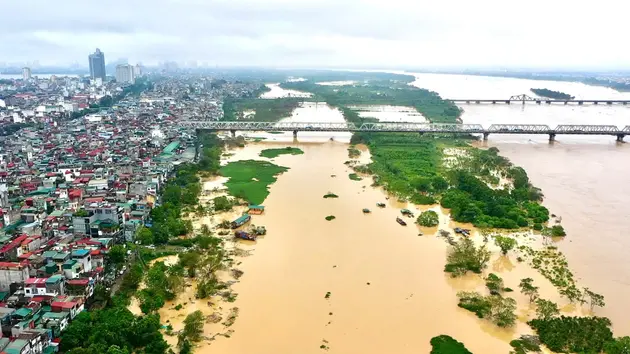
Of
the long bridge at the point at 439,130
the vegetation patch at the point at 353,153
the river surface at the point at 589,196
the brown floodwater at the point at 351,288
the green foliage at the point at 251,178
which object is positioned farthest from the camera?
the long bridge at the point at 439,130

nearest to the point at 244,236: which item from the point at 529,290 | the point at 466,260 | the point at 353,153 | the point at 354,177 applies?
the point at 466,260

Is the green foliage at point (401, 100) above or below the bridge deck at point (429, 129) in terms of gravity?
above

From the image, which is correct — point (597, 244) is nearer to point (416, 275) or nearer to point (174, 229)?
point (416, 275)

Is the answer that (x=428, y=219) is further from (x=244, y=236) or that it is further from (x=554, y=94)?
(x=554, y=94)

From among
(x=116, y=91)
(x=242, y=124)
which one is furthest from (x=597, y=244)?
(x=116, y=91)

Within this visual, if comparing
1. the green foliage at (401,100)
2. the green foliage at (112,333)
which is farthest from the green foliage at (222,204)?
the green foliage at (401,100)

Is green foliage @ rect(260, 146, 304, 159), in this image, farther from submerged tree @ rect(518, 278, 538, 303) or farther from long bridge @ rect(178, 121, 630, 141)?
submerged tree @ rect(518, 278, 538, 303)

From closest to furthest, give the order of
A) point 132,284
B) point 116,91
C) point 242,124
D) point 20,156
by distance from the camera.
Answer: point 132,284 → point 20,156 → point 242,124 → point 116,91

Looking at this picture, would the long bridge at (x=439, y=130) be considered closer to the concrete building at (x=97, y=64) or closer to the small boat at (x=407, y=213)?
the small boat at (x=407, y=213)
